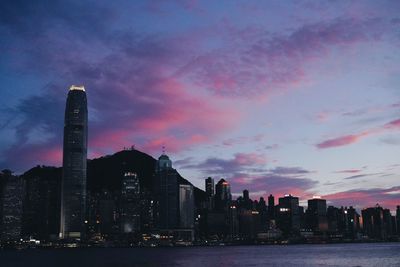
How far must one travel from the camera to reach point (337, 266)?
529 feet

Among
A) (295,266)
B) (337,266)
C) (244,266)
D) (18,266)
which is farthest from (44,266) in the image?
(337,266)

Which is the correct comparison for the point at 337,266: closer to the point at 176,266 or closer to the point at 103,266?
the point at 176,266

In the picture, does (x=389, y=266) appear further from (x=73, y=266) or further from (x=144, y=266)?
(x=73, y=266)

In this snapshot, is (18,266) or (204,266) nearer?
(204,266)

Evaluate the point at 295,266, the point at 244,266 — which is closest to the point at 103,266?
the point at 244,266

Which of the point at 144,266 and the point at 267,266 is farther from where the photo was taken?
the point at 267,266

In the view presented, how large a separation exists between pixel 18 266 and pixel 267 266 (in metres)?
81.6

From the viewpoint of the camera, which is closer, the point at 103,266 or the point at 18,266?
the point at 103,266

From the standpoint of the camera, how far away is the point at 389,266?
160m

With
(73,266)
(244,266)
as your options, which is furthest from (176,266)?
(73,266)

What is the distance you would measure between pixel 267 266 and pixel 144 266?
131 ft

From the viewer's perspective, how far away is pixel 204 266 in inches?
6216

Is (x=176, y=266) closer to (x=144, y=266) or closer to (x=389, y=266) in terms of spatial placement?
(x=144, y=266)

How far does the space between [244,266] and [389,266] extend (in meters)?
45.1
